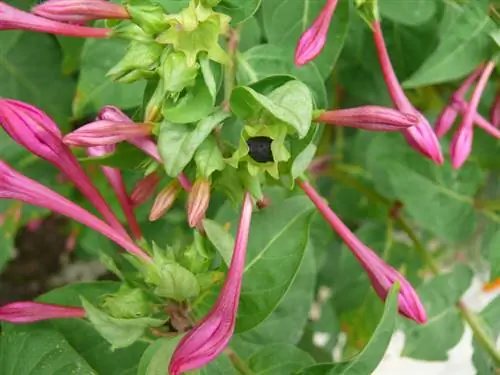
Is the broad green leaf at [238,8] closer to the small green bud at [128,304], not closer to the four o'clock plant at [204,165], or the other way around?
the four o'clock plant at [204,165]

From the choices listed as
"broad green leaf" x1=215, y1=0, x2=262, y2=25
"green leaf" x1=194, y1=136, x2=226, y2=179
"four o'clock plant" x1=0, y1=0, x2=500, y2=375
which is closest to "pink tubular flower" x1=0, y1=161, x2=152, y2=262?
"four o'clock plant" x1=0, y1=0, x2=500, y2=375

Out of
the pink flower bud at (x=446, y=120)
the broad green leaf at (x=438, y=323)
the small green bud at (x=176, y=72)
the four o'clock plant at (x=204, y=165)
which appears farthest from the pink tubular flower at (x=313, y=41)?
the broad green leaf at (x=438, y=323)

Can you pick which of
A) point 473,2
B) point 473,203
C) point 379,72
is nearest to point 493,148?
point 473,203

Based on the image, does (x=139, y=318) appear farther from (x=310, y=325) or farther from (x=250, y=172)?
(x=310, y=325)

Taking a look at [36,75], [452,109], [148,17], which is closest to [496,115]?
[452,109]

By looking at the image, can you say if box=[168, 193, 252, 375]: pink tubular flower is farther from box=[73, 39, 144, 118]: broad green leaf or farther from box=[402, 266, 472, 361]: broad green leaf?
box=[402, 266, 472, 361]: broad green leaf

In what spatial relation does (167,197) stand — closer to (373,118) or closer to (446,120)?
(373,118)
